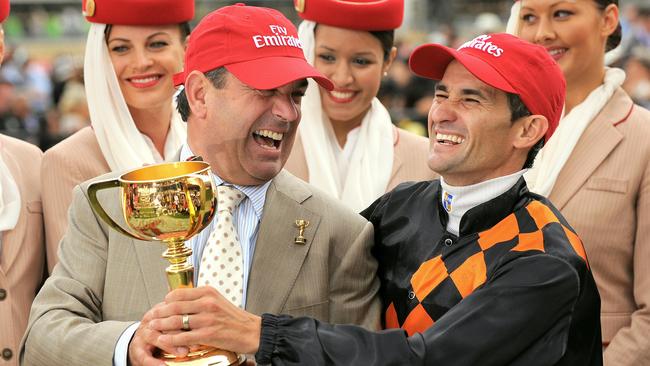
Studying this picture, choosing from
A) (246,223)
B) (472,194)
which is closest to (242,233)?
(246,223)

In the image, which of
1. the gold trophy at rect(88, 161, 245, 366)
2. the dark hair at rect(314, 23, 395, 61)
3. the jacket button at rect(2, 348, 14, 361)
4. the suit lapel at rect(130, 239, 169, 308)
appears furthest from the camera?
the dark hair at rect(314, 23, 395, 61)

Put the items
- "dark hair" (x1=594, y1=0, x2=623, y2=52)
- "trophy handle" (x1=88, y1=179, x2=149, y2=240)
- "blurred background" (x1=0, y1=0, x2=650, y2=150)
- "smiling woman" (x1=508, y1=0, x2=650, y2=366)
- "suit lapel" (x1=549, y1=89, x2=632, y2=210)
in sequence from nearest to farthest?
"trophy handle" (x1=88, y1=179, x2=149, y2=240) < "smiling woman" (x1=508, y1=0, x2=650, y2=366) < "suit lapel" (x1=549, y1=89, x2=632, y2=210) < "dark hair" (x1=594, y1=0, x2=623, y2=52) < "blurred background" (x1=0, y1=0, x2=650, y2=150)

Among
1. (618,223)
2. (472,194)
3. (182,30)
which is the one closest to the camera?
(472,194)

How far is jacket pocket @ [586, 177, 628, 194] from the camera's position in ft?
12.6

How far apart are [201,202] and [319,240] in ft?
2.16

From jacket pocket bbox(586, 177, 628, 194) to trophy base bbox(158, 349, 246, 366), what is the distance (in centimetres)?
187

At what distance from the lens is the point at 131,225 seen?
8.31 ft

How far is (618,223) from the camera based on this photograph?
150 inches

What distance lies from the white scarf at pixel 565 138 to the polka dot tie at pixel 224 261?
1.51 m

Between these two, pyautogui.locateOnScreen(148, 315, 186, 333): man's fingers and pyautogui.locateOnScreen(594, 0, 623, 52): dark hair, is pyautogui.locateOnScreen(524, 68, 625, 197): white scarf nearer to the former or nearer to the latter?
pyautogui.locateOnScreen(594, 0, 623, 52): dark hair

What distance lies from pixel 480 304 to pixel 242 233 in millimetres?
807

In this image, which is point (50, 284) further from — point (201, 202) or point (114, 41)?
point (114, 41)

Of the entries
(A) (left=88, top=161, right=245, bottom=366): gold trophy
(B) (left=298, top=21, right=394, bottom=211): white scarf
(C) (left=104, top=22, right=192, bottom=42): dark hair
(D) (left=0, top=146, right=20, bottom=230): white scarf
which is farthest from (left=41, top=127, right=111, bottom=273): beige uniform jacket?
(A) (left=88, top=161, right=245, bottom=366): gold trophy

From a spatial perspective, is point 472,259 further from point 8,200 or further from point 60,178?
point 8,200
